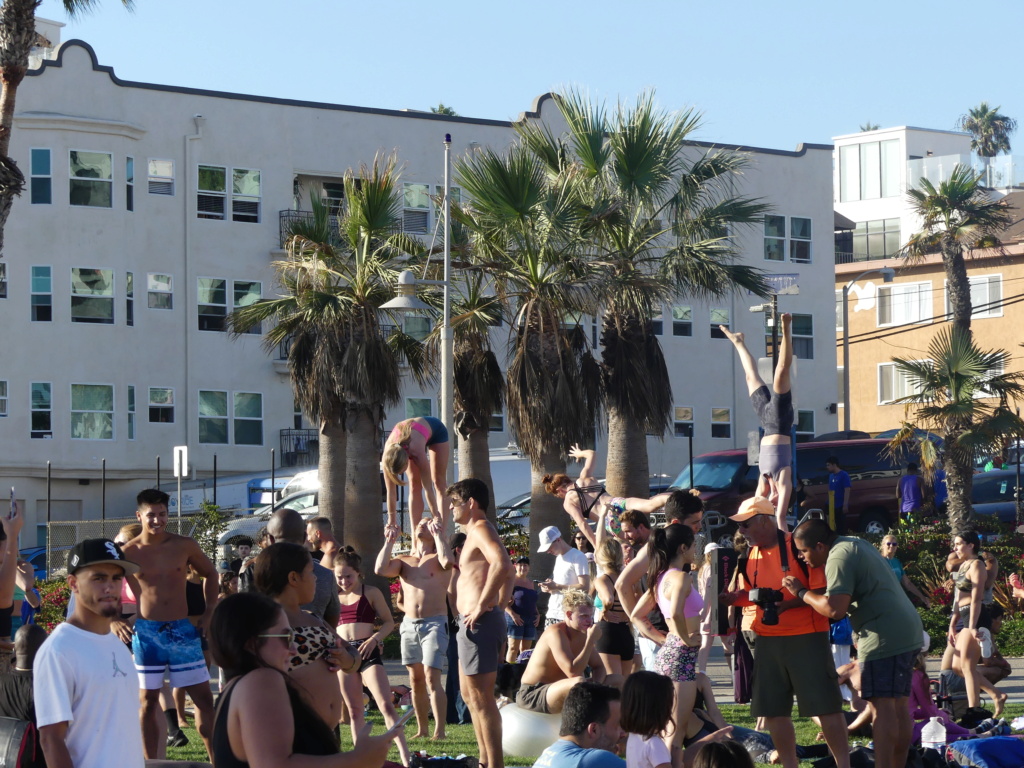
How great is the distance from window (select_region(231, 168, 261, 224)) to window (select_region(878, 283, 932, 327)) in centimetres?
2537

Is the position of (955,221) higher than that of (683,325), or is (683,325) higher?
(955,221)

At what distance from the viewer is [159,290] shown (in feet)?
125

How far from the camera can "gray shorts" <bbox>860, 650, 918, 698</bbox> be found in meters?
8.91

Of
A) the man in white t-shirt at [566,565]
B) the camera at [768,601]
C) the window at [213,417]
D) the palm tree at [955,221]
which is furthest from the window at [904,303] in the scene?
the camera at [768,601]

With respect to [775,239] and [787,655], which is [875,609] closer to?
[787,655]

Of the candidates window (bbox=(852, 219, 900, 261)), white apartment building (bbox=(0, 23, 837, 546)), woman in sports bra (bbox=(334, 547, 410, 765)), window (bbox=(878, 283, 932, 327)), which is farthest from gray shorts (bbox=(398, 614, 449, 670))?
window (bbox=(852, 219, 900, 261))

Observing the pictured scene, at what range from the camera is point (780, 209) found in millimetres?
46094

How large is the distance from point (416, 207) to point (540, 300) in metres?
18.3

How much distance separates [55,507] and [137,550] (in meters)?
29.3

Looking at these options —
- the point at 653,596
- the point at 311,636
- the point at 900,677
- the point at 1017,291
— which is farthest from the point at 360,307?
the point at 1017,291

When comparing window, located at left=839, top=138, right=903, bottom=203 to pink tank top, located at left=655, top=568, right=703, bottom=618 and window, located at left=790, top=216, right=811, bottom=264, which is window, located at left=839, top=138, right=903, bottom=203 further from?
pink tank top, located at left=655, top=568, right=703, bottom=618

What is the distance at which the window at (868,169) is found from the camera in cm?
6788

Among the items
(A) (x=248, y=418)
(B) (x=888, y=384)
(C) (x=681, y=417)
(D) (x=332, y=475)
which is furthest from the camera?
(B) (x=888, y=384)

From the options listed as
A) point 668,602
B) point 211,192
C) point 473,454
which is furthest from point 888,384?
point 668,602
